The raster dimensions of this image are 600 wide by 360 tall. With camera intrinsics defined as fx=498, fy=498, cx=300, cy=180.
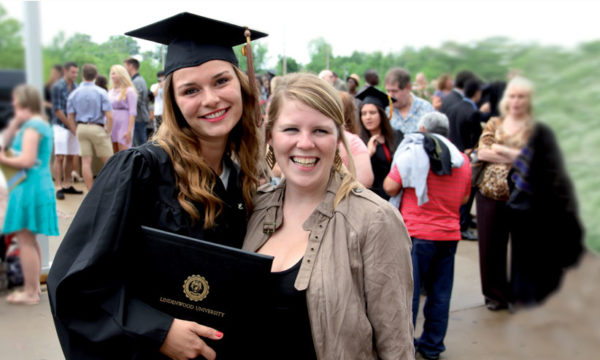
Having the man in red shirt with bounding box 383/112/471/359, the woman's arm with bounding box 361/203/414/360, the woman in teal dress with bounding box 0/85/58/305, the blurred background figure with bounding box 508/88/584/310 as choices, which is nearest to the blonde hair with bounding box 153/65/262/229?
the woman's arm with bounding box 361/203/414/360

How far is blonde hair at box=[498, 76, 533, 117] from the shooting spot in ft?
0.80

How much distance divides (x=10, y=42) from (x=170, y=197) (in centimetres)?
108

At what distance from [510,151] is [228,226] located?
4.86 feet

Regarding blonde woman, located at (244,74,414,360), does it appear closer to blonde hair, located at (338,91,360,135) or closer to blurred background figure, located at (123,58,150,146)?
blonde hair, located at (338,91,360,135)

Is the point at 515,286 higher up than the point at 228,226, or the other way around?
the point at 515,286

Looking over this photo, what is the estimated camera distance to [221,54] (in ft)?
5.96

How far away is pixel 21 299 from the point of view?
409cm

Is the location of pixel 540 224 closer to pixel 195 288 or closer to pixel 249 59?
pixel 195 288

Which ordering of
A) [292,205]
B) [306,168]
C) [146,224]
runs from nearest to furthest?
[146,224] → [306,168] → [292,205]

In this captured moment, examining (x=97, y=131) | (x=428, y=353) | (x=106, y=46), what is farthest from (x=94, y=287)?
(x=97, y=131)

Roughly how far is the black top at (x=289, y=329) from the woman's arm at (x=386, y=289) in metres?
0.20

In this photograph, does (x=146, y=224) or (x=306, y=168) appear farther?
(x=306, y=168)

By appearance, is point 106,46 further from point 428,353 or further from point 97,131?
point 97,131

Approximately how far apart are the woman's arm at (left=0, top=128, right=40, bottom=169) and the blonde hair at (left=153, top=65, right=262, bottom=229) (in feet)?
4.57
